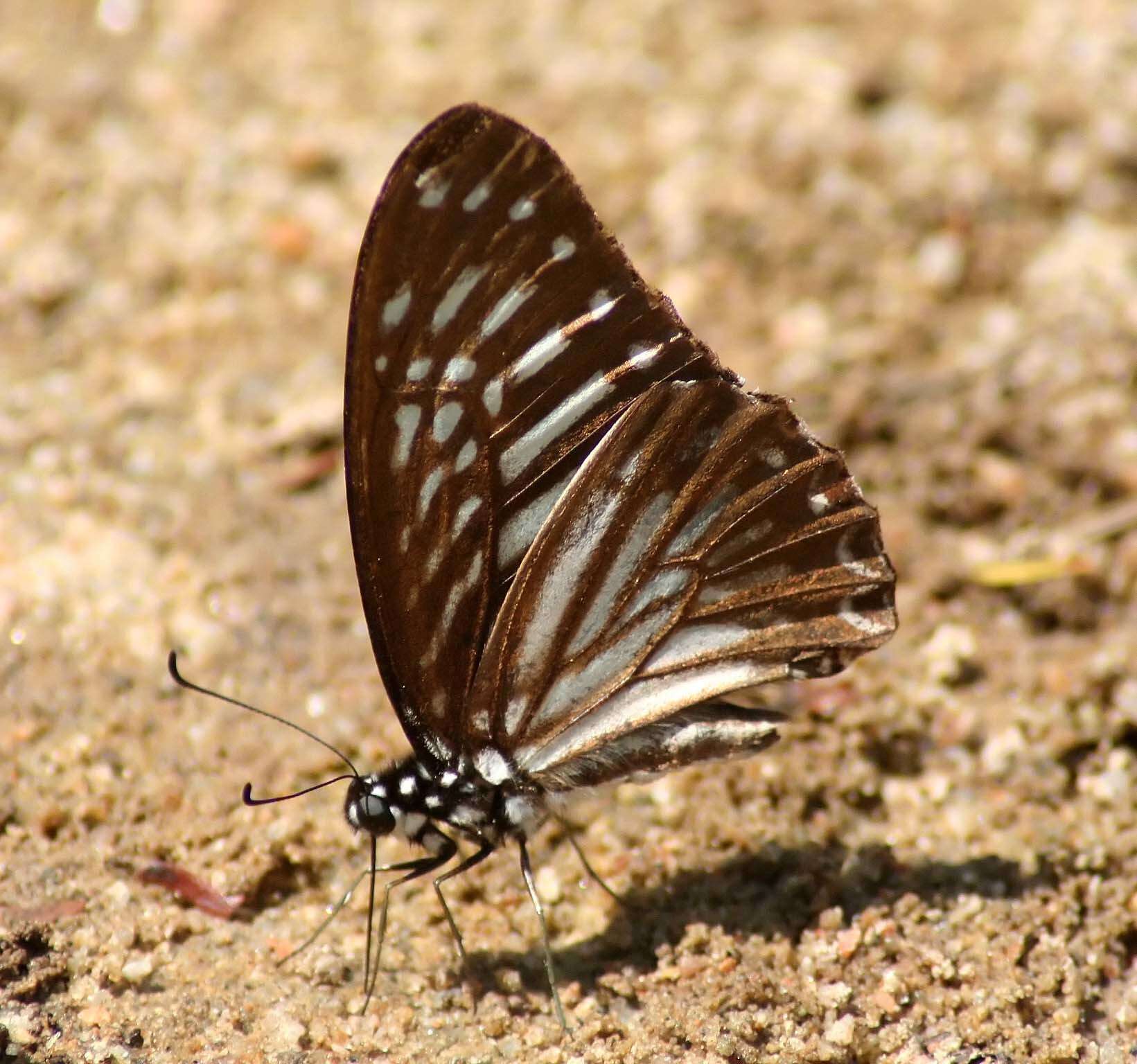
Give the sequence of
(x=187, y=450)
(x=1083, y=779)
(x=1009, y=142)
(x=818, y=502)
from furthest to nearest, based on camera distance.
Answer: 1. (x=1009, y=142)
2. (x=187, y=450)
3. (x=1083, y=779)
4. (x=818, y=502)

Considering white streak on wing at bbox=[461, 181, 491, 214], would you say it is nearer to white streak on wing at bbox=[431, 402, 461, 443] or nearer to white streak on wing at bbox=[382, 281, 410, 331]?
white streak on wing at bbox=[382, 281, 410, 331]

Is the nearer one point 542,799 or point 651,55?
point 542,799

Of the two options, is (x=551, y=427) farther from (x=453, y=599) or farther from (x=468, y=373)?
(x=453, y=599)

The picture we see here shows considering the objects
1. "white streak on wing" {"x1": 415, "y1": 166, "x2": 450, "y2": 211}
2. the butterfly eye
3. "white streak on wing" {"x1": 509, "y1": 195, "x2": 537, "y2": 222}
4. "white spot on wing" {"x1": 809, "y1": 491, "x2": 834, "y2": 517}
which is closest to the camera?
"white streak on wing" {"x1": 415, "y1": 166, "x2": 450, "y2": 211}

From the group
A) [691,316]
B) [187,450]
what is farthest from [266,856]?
[691,316]

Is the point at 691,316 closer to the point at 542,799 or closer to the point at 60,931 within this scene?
the point at 542,799

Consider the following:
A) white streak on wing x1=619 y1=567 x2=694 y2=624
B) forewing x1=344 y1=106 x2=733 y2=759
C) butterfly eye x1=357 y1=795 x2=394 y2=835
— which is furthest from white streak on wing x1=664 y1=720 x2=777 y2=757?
butterfly eye x1=357 y1=795 x2=394 y2=835

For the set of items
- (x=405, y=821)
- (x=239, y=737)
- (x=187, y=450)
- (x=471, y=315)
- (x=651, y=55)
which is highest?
(x=651, y=55)
